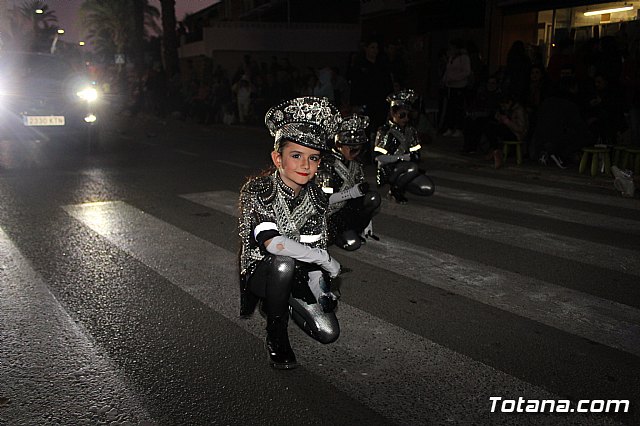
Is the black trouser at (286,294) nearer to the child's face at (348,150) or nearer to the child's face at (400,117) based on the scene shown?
the child's face at (348,150)

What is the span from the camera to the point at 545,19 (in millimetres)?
18172

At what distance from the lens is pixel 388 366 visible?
3811 millimetres

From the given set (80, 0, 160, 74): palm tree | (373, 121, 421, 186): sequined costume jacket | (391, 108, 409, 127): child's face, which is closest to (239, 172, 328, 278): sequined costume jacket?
(391, 108, 409, 127): child's face

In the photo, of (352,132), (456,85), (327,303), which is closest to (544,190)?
(352,132)

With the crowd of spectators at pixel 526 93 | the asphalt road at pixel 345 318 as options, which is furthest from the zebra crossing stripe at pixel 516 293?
the crowd of spectators at pixel 526 93

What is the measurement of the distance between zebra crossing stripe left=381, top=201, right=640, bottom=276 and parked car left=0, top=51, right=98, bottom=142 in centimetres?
792

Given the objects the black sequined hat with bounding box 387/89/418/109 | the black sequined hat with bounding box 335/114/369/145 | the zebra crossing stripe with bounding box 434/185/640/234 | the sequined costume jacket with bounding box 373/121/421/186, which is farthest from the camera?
the sequined costume jacket with bounding box 373/121/421/186

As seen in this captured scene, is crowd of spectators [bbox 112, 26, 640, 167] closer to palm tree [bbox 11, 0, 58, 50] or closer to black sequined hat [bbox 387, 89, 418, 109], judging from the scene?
black sequined hat [bbox 387, 89, 418, 109]

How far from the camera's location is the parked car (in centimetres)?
1277

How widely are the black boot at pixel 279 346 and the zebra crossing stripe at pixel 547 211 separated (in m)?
4.80

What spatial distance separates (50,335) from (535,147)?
9.63 meters

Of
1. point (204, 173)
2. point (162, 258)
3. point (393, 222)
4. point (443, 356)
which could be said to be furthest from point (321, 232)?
point (204, 173)

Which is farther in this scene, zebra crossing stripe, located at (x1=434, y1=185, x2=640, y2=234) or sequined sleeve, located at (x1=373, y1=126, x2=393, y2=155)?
sequined sleeve, located at (x1=373, y1=126, x2=393, y2=155)

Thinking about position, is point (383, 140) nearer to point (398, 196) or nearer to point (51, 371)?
point (398, 196)
